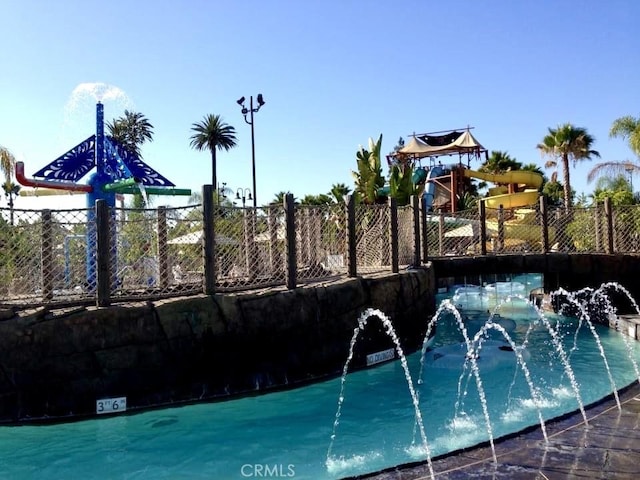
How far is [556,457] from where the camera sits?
377 cm

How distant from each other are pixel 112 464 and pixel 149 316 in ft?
6.04

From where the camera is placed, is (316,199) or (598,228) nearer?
(598,228)

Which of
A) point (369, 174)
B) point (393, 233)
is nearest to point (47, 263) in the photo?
point (393, 233)

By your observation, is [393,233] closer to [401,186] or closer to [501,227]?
[501,227]

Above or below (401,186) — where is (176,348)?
below

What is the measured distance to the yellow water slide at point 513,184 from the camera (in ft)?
74.9

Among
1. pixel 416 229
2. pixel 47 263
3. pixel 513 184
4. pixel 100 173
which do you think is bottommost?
pixel 47 263

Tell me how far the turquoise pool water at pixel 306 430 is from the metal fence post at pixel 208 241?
148cm

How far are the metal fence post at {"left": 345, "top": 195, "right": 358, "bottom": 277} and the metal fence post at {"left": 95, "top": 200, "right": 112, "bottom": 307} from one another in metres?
3.52

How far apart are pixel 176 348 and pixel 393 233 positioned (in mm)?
4232

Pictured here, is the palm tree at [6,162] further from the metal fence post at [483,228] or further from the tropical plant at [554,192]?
the tropical plant at [554,192]

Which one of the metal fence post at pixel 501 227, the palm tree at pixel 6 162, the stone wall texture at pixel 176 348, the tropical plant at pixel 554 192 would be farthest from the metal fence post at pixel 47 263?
the tropical plant at pixel 554 192

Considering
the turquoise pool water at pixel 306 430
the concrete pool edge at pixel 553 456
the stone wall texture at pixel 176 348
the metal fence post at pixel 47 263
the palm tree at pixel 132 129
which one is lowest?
the turquoise pool water at pixel 306 430

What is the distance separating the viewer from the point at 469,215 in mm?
12539
